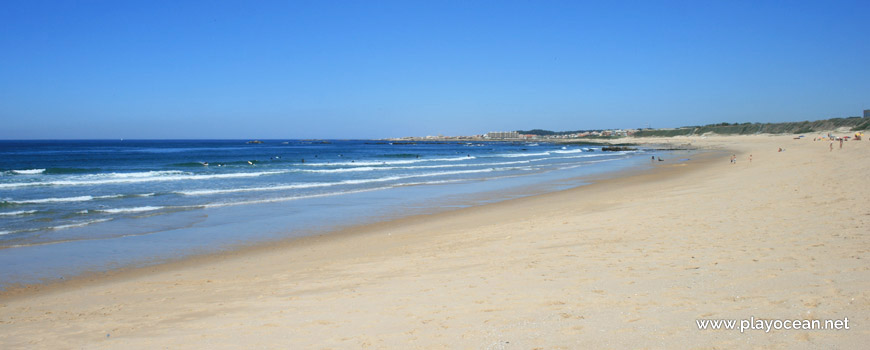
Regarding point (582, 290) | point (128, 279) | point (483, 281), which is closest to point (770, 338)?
point (582, 290)

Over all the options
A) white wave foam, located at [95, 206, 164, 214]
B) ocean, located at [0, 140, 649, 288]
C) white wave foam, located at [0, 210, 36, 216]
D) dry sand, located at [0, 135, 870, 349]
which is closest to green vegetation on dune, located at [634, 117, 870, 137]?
ocean, located at [0, 140, 649, 288]

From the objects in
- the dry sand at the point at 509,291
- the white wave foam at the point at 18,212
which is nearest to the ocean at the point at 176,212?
the white wave foam at the point at 18,212

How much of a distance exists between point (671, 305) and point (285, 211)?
41.7 feet

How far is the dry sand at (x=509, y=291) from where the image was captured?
167 inches

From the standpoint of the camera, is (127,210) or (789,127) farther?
(789,127)

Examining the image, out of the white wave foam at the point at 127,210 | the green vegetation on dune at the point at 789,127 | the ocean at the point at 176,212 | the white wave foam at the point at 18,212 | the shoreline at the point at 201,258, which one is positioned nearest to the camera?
the shoreline at the point at 201,258

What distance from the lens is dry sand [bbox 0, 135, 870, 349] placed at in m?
4.25

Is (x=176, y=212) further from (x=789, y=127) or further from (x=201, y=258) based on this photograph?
(x=789, y=127)

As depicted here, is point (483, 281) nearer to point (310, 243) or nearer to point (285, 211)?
point (310, 243)

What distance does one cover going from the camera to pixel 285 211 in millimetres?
15305

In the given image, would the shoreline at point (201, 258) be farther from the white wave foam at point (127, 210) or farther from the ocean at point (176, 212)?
the white wave foam at point (127, 210)

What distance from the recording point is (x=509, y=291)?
5.52m

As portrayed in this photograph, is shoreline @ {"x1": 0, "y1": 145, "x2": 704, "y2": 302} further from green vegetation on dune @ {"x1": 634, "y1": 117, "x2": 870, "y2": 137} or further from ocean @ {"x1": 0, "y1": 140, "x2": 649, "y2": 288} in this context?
green vegetation on dune @ {"x1": 634, "y1": 117, "x2": 870, "y2": 137}

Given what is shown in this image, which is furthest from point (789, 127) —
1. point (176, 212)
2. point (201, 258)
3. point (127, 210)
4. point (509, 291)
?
point (201, 258)
